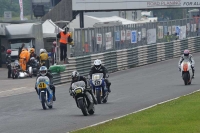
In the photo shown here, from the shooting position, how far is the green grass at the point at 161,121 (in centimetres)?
1220

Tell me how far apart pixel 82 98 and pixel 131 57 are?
19452 mm

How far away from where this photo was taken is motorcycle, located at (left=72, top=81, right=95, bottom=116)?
16703 millimetres

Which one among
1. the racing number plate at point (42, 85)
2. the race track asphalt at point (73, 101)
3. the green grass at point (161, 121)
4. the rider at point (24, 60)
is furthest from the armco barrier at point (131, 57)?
the green grass at point (161, 121)

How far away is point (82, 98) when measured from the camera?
16.7 m

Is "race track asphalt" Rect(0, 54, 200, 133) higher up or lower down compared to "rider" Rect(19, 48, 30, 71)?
lower down

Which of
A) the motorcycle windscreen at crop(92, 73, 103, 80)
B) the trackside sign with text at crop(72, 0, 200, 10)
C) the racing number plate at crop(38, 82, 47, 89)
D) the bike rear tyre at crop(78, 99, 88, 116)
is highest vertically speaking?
the trackside sign with text at crop(72, 0, 200, 10)

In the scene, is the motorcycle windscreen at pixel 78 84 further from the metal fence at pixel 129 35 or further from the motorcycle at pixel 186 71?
the metal fence at pixel 129 35

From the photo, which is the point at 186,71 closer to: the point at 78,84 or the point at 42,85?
the point at 42,85

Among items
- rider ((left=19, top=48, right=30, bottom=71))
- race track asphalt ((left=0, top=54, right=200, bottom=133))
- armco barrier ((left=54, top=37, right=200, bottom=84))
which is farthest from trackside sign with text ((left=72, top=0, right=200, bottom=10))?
race track asphalt ((left=0, top=54, right=200, bottom=133))

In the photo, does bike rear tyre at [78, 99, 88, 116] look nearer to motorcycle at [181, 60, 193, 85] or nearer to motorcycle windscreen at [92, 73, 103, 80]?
motorcycle windscreen at [92, 73, 103, 80]

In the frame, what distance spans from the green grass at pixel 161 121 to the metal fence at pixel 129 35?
15.5 meters

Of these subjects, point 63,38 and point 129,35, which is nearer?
point 63,38

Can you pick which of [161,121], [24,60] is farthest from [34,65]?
[161,121]

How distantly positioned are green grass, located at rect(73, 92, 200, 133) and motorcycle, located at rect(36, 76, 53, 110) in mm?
3966
